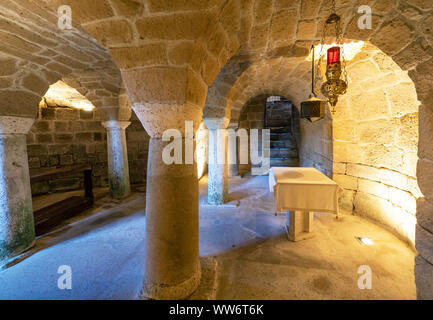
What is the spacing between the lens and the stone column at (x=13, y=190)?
7.98 ft

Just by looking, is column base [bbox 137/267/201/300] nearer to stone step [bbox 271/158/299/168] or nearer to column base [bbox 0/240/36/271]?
column base [bbox 0/240/36/271]

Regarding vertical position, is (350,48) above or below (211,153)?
above

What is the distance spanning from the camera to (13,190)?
98.8 inches

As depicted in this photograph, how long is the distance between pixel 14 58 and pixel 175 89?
2.18 m

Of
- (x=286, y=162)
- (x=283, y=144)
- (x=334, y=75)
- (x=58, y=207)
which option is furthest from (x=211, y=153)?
(x=283, y=144)

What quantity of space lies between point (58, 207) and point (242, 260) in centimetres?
370

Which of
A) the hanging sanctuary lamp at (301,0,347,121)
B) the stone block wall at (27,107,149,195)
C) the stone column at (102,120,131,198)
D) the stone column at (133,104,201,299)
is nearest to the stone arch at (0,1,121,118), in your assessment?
the stone column at (133,104,201,299)

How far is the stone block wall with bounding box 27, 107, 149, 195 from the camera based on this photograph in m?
5.38

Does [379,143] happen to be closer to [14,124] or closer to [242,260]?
[242,260]

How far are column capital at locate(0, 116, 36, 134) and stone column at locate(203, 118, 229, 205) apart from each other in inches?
106

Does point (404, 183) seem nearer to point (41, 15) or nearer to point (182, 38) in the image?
point (182, 38)

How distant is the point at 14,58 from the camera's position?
7.22ft

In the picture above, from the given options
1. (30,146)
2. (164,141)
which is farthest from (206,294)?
(30,146)

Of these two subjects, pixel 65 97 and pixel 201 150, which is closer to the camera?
pixel 65 97
